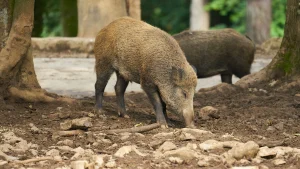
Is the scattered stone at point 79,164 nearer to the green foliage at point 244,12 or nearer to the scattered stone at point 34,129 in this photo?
the scattered stone at point 34,129

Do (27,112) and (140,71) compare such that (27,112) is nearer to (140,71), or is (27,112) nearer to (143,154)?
(140,71)

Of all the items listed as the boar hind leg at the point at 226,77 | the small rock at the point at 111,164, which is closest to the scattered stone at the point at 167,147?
the small rock at the point at 111,164

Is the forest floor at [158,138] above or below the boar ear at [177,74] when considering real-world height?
below

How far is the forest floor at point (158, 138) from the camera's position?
19.7 ft

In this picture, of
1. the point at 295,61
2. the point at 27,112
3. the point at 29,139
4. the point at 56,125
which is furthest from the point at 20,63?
the point at 295,61

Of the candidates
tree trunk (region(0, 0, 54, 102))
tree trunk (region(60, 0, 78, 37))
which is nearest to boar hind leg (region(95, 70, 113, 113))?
tree trunk (region(0, 0, 54, 102))

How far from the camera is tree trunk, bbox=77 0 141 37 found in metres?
16.1

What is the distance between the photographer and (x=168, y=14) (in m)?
29.3

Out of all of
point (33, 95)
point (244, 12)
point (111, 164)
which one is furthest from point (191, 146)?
point (244, 12)

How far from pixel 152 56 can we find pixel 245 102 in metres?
1.98

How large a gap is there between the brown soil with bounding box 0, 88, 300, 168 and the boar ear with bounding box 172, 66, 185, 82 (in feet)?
1.77

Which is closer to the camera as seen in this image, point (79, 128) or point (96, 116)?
point (79, 128)

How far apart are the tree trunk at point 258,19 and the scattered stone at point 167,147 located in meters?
16.3

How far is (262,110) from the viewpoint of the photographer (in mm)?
8562
